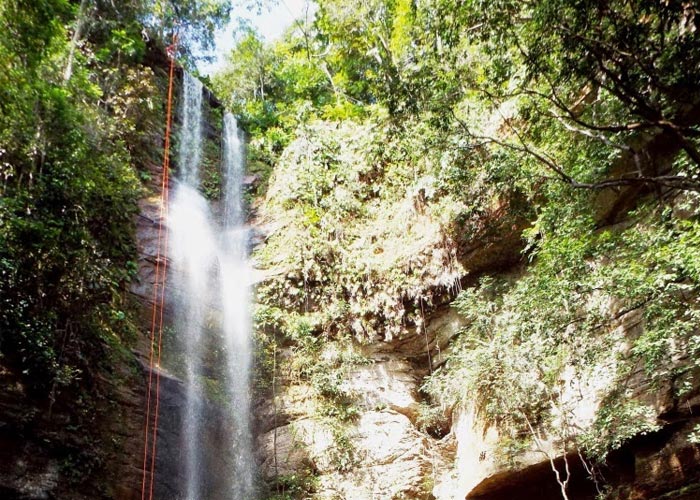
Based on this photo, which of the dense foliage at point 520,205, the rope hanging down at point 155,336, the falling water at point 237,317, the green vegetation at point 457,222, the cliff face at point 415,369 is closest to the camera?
the dense foliage at point 520,205

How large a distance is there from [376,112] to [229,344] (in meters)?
7.00

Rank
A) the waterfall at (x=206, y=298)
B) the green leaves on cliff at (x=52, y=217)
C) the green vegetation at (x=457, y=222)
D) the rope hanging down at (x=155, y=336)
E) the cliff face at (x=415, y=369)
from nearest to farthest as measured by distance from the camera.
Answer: the green vegetation at (x=457, y=222)
the cliff face at (x=415, y=369)
the green leaves on cliff at (x=52, y=217)
the rope hanging down at (x=155, y=336)
the waterfall at (x=206, y=298)

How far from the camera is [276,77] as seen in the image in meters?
19.5

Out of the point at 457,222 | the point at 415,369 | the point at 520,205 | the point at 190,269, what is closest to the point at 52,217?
the point at 190,269

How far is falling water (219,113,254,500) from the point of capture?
9320mm

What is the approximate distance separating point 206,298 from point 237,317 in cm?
89

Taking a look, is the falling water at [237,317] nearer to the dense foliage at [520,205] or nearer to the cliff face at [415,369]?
the cliff face at [415,369]

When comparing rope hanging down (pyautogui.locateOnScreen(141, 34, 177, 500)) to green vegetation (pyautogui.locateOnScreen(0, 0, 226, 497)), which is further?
rope hanging down (pyautogui.locateOnScreen(141, 34, 177, 500))

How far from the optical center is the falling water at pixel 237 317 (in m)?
9.32

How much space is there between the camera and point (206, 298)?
37.0 ft

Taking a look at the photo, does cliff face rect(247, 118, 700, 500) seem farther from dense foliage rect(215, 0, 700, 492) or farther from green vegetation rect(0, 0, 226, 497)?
green vegetation rect(0, 0, 226, 497)

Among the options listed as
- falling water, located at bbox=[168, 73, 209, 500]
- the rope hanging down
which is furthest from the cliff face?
the rope hanging down

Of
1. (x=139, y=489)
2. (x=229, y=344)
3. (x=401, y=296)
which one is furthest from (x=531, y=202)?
(x=139, y=489)

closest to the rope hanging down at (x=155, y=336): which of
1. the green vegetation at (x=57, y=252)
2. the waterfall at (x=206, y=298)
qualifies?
the waterfall at (x=206, y=298)
